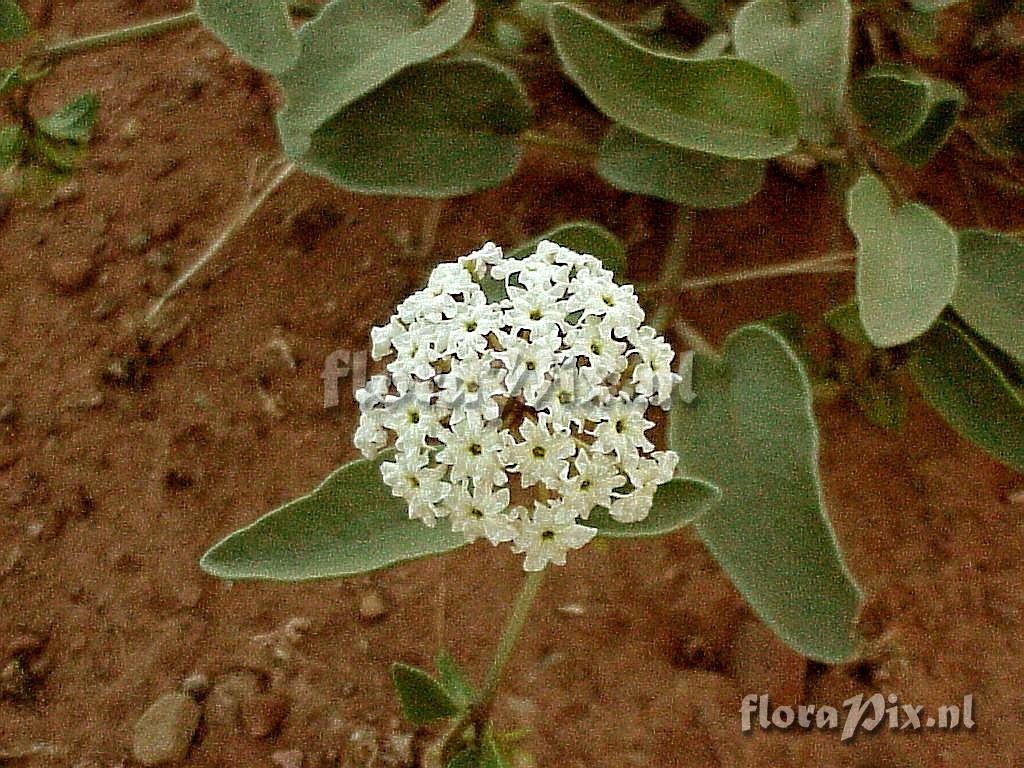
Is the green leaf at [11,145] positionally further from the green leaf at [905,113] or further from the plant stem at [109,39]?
the green leaf at [905,113]

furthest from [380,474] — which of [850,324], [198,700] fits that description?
[850,324]

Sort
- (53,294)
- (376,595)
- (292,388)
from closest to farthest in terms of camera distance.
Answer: (376,595), (292,388), (53,294)

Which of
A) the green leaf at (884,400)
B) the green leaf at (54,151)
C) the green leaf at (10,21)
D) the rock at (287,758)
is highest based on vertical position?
the green leaf at (10,21)

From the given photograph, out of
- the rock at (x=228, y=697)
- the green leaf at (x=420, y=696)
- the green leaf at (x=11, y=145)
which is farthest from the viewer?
the green leaf at (x=11, y=145)

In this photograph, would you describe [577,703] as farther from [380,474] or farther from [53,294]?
[53,294]

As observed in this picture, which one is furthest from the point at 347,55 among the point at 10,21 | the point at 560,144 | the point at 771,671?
the point at 771,671

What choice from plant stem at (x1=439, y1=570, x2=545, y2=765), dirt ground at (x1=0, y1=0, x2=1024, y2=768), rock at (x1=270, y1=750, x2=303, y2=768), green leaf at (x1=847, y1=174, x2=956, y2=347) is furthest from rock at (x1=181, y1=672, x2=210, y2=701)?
green leaf at (x1=847, y1=174, x2=956, y2=347)

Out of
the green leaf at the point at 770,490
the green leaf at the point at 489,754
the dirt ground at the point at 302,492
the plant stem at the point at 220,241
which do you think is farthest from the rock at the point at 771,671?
the plant stem at the point at 220,241
